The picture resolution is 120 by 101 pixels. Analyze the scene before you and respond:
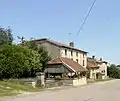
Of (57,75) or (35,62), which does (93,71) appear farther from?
(35,62)

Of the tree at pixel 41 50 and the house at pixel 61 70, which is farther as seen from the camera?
the house at pixel 61 70

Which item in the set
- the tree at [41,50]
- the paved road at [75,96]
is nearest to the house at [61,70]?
the tree at [41,50]

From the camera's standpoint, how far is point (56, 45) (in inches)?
2859

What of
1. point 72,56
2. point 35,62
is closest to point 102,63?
point 72,56

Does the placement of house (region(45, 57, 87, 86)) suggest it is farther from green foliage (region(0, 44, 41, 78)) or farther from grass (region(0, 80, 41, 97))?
grass (region(0, 80, 41, 97))

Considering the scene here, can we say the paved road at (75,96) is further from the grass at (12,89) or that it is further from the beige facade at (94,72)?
the beige facade at (94,72)

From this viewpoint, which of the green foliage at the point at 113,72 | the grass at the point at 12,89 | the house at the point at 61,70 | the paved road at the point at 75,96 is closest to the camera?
the paved road at the point at 75,96

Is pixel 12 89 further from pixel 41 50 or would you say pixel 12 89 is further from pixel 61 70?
pixel 61 70

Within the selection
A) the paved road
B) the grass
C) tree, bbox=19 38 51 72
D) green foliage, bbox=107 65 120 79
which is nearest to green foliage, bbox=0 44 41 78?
the grass

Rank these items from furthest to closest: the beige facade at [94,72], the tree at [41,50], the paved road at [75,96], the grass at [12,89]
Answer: the beige facade at [94,72] < the tree at [41,50] < the grass at [12,89] < the paved road at [75,96]

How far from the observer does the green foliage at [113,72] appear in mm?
120188

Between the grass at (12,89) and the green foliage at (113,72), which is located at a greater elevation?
the green foliage at (113,72)

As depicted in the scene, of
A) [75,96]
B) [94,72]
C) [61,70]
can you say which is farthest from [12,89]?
[94,72]

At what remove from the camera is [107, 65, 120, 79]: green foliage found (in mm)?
120188
